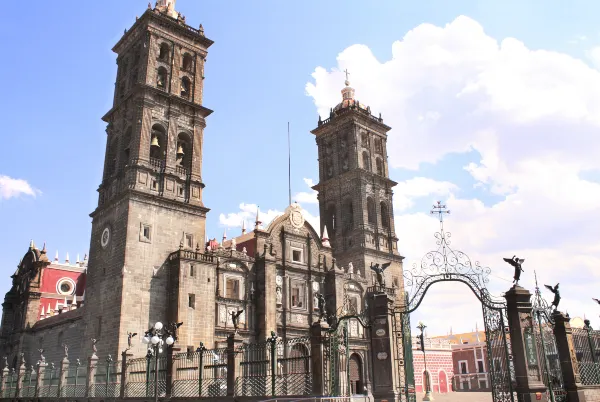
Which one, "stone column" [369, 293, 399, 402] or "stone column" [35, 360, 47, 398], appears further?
"stone column" [35, 360, 47, 398]

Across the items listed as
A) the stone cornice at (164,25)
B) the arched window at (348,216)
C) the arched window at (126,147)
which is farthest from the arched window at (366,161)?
the arched window at (126,147)

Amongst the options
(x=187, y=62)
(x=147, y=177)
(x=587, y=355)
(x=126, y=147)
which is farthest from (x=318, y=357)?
(x=187, y=62)

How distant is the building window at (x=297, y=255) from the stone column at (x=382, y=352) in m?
22.2

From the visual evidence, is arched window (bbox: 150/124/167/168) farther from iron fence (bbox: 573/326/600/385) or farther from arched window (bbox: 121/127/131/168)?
iron fence (bbox: 573/326/600/385)

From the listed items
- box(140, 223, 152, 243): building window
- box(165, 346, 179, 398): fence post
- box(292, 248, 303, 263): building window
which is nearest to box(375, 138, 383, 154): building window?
box(292, 248, 303, 263): building window

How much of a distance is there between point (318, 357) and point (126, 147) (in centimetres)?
2445

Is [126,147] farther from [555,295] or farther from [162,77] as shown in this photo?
[555,295]

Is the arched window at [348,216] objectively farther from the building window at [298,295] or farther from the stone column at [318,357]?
the stone column at [318,357]

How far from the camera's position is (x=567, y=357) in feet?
66.9

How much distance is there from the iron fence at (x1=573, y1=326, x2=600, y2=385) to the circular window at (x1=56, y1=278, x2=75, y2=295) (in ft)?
140

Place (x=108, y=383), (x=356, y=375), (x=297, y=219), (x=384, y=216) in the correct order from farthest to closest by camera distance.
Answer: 1. (x=384, y=216)
2. (x=297, y=219)
3. (x=356, y=375)
4. (x=108, y=383)

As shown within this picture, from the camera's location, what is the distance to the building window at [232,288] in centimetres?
3644

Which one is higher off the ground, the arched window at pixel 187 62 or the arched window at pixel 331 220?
the arched window at pixel 187 62

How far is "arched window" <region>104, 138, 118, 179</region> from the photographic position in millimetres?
37156
